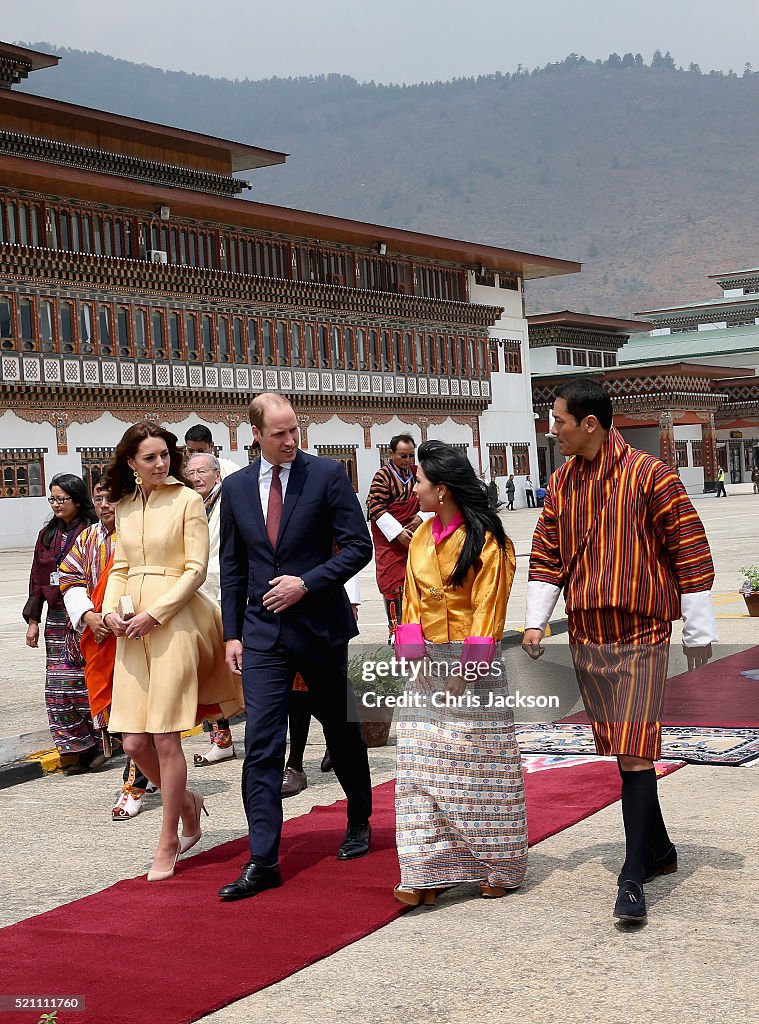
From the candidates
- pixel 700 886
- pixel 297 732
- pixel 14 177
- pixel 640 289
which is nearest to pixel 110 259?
pixel 14 177

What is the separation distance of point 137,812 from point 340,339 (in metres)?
41.2

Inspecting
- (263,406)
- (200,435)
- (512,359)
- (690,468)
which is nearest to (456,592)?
(263,406)

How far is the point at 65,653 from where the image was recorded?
25.7 feet

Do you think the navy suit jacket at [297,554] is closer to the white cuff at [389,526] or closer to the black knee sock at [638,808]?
the black knee sock at [638,808]

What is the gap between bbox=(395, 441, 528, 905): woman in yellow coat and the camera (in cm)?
490

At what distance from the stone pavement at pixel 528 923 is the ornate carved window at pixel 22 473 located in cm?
3055

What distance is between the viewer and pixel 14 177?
118ft

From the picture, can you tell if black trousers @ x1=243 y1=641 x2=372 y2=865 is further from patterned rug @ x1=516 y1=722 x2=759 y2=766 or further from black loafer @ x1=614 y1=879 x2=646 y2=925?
patterned rug @ x1=516 y1=722 x2=759 y2=766

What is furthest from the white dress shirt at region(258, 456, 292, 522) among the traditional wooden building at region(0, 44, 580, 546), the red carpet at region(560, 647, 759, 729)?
the traditional wooden building at region(0, 44, 580, 546)

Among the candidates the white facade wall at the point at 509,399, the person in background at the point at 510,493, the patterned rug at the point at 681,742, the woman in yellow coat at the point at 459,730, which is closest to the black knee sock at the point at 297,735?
the patterned rug at the point at 681,742

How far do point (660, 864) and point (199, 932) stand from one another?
1.66 m

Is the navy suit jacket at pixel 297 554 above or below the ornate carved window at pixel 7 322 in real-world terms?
below

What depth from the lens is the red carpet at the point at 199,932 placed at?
4059 millimetres

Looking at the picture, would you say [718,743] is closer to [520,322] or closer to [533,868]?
[533,868]
